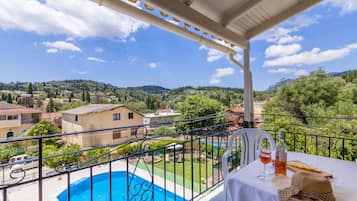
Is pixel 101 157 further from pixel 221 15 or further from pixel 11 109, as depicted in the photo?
pixel 11 109

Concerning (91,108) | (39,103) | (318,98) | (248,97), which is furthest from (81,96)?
(318,98)

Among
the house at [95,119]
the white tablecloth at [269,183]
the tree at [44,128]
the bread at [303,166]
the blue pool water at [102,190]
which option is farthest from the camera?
the house at [95,119]

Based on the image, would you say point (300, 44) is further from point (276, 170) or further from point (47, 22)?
point (47, 22)

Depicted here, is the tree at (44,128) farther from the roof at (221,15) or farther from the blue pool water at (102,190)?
the roof at (221,15)

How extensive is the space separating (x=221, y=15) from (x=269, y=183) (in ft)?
6.25

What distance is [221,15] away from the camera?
221 cm

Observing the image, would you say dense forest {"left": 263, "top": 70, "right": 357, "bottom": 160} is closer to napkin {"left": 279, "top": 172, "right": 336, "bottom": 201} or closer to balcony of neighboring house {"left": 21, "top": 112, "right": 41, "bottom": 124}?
→ napkin {"left": 279, "top": 172, "right": 336, "bottom": 201}

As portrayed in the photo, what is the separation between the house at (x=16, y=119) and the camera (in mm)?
4352

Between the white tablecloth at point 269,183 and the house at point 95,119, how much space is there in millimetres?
4490

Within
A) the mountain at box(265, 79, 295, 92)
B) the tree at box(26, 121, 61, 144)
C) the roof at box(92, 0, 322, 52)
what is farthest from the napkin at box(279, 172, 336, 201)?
the mountain at box(265, 79, 295, 92)

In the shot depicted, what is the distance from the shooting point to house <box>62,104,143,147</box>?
5.39 meters

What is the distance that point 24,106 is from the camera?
4.86 m

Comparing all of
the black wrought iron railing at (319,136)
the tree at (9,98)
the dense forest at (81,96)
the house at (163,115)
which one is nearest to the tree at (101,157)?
the black wrought iron railing at (319,136)

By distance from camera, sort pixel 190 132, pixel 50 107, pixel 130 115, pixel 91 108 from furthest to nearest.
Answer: pixel 130 115 → pixel 91 108 → pixel 50 107 → pixel 190 132
